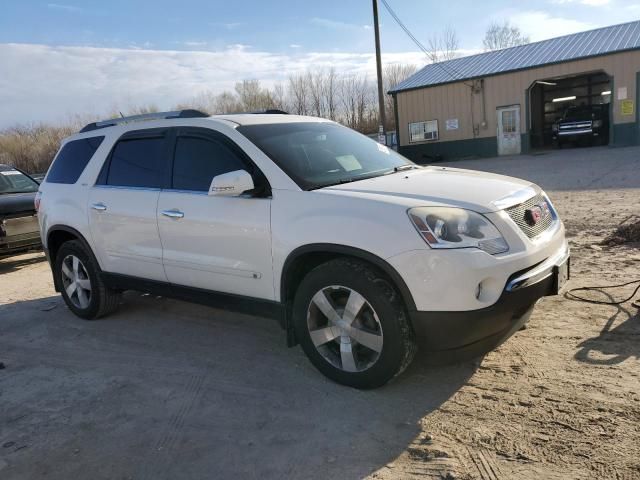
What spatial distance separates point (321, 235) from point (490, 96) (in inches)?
950

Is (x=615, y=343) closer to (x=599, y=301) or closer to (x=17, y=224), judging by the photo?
(x=599, y=301)

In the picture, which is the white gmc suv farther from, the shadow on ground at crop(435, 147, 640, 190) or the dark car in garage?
the shadow on ground at crop(435, 147, 640, 190)

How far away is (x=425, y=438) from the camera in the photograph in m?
2.94

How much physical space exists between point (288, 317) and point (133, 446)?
4.23 feet

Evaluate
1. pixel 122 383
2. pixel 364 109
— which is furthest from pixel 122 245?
pixel 364 109

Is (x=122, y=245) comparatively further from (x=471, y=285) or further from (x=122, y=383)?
(x=471, y=285)

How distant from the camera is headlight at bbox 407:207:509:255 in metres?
3.03

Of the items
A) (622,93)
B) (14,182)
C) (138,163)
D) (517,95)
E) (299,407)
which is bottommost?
(299,407)

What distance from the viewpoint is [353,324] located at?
3379 millimetres

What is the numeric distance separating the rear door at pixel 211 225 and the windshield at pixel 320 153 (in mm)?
232

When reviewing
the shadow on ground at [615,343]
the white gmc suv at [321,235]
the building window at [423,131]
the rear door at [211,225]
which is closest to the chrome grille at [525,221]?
the white gmc suv at [321,235]

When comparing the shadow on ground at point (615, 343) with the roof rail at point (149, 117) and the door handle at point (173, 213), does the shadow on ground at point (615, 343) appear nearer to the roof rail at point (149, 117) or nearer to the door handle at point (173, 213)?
the door handle at point (173, 213)

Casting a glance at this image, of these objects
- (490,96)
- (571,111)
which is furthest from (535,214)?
(571,111)

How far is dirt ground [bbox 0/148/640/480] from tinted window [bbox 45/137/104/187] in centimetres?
163
